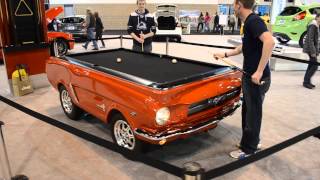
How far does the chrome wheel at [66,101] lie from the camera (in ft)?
15.6

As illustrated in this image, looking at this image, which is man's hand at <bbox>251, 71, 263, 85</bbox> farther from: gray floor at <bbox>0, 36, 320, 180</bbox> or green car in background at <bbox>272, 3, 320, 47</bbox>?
green car in background at <bbox>272, 3, 320, 47</bbox>

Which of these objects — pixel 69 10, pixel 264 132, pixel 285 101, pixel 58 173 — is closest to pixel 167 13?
pixel 69 10

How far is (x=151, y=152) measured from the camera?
370 centimetres

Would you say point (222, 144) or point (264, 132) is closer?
point (222, 144)

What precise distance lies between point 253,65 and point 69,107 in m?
2.93

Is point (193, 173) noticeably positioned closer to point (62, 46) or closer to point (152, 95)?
point (152, 95)

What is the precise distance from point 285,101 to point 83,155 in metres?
3.91

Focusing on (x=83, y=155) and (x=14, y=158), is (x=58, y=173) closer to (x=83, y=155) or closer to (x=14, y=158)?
(x=83, y=155)

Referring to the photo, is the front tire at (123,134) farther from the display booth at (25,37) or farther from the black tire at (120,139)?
the display booth at (25,37)

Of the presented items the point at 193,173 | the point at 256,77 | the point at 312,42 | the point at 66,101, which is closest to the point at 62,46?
the point at 66,101

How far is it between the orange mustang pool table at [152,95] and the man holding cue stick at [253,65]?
0.31 m

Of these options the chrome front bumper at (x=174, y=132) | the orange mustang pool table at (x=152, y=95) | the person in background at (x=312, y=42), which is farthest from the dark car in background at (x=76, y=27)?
the chrome front bumper at (x=174, y=132)

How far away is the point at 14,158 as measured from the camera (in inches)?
144

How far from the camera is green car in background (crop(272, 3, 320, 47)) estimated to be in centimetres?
1058
